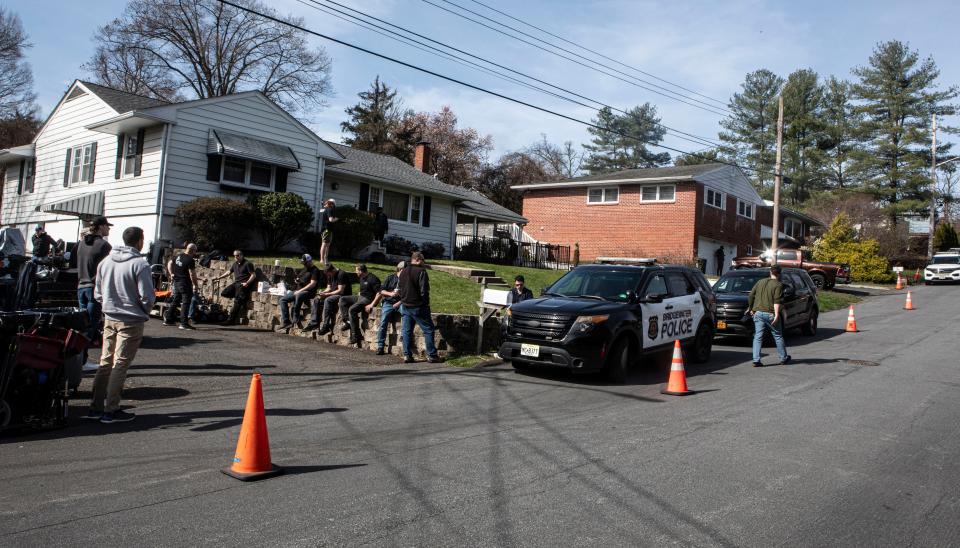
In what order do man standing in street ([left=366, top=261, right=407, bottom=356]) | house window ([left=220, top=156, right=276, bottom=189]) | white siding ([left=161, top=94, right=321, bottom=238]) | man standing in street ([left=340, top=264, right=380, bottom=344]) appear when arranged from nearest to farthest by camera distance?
man standing in street ([left=366, top=261, right=407, bottom=356])
man standing in street ([left=340, top=264, right=380, bottom=344])
white siding ([left=161, top=94, right=321, bottom=238])
house window ([left=220, top=156, right=276, bottom=189])

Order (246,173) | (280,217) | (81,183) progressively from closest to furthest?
(280,217) → (246,173) → (81,183)

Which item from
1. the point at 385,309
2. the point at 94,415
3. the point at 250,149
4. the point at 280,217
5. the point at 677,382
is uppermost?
the point at 250,149

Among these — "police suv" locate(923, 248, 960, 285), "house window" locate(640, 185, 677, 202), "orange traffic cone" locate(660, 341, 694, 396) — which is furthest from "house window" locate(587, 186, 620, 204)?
"orange traffic cone" locate(660, 341, 694, 396)

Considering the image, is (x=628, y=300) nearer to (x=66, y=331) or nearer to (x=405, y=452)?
(x=405, y=452)

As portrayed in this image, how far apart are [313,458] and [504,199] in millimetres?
50836

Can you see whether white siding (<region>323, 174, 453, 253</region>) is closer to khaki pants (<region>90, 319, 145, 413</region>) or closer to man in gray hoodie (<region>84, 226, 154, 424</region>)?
man in gray hoodie (<region>84, 226, 154, 424</region>)

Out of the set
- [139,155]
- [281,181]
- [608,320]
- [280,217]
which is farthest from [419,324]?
[139,155]

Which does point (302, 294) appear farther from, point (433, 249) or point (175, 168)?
point (433, 249)

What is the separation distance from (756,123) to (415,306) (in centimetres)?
6221

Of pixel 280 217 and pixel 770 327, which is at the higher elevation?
pixel 280 217

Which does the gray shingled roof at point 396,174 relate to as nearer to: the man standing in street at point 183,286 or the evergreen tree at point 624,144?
the man standing in street at point 183,286

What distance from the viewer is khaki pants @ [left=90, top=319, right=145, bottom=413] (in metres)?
6.59

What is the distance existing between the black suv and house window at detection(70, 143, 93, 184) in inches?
820

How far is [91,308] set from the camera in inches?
384
